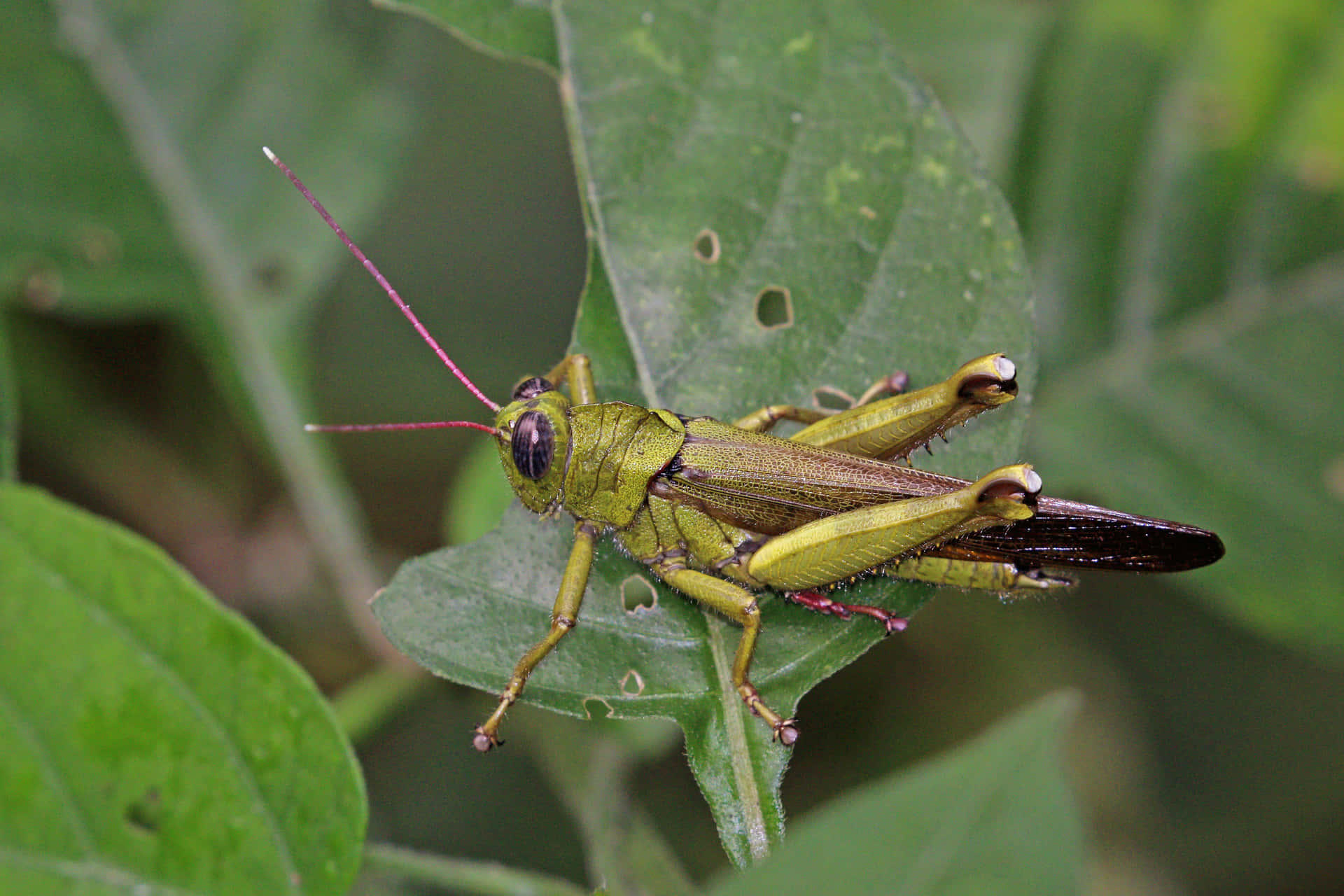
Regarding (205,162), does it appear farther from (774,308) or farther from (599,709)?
(599,709)

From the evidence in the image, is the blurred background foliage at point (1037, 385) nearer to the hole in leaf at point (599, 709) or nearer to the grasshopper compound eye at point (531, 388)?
the grasshopper compound eye at point (531, 388)

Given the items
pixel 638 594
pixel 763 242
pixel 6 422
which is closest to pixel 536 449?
pixel 638 594

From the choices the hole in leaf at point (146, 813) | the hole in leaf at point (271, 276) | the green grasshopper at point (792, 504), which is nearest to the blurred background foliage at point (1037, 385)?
the hole in leaf at point (271, 276)

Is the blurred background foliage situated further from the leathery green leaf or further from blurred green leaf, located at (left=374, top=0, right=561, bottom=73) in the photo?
blurred green leaf, located at (left=374, top=0, right=561, bottom=73)

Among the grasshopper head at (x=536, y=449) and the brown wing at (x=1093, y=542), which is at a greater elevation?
the brown wing at (x=1093, y=542)

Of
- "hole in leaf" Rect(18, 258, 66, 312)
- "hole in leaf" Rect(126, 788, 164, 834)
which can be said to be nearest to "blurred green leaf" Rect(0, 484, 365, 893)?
"hole in leaf" Rect(126, 788, 164, 834)

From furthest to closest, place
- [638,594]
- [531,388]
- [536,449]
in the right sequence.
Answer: [531,388] < [638,594] < [536,449]
